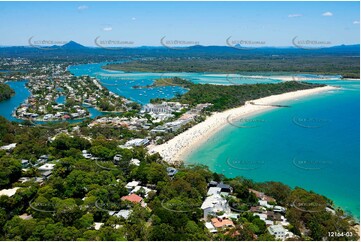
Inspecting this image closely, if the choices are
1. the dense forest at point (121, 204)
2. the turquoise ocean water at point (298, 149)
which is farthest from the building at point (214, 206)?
the turquoise ocean water at point (298, 149)

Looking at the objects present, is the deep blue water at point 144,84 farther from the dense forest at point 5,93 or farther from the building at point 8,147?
the building at point 8,147

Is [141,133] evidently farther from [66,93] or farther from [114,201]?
[66,93]

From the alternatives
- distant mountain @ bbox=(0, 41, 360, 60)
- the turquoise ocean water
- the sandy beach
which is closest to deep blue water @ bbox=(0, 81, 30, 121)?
the turquoise ocean water

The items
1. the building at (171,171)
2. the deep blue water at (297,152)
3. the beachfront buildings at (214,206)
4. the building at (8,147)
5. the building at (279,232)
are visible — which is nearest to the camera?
the building at (279,232)

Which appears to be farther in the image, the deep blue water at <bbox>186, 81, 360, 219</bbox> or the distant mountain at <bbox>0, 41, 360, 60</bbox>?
the distant mountain at <bbox>0, 41, 360, 60</bbox>

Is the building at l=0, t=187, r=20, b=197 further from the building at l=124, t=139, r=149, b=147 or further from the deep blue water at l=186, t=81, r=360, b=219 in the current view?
the deep blue water at l=186, t=81, r=360, b=219

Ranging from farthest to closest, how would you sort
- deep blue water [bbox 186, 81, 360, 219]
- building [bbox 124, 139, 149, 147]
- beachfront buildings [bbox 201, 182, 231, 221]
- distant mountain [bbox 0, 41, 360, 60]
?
distant mountain [bbox 0, 41, 360, 60] < building [bbox 124, 139, 149, 147] < deep blue water [bbox 186, 81, 360, 219] < beachfront buildings [bbox 201, 182, 231, 221]

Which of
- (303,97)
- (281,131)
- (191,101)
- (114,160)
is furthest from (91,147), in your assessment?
A: (303,97)
